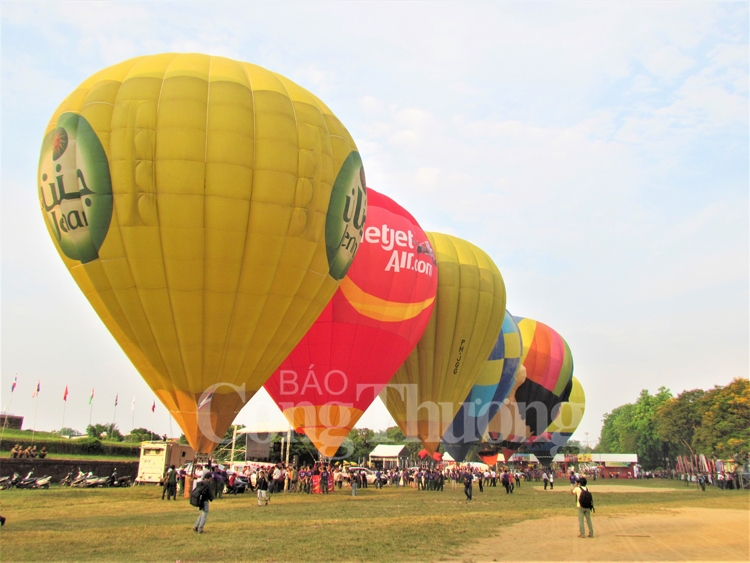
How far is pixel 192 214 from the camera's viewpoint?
43.8ft

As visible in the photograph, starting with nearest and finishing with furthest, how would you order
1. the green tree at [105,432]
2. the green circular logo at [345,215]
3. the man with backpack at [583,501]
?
1. the man with backpack at [583,501]
2. the green circular logo at [345,215]
3. the green tree at [105,432]

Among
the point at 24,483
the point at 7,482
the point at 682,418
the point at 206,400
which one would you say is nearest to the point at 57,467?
the point at 24,483

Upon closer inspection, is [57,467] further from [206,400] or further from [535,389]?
[535,389]

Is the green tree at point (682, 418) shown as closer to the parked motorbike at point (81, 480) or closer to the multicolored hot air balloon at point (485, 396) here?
the multicolored hot air balloon at point (485, 396)

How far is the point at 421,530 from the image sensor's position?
39.8 feet

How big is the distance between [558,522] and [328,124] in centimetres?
1075

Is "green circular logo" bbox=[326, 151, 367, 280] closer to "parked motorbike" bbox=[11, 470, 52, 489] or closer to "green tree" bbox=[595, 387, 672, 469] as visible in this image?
"parked motorbike" bbox=[11, 470, 52, 489]

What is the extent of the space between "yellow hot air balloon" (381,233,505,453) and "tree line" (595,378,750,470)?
25.0 m

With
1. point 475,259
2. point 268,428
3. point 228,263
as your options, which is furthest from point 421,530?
point 268,428

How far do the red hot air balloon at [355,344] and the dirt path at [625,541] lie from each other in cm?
765

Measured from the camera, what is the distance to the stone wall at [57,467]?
24297mm

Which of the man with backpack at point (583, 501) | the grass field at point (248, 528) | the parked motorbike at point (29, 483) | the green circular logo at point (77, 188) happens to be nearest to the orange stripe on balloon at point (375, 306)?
the grass field at point (248, 528)

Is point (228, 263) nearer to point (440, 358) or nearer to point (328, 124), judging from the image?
point (328, 124)

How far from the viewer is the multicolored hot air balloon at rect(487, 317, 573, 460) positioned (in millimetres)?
39406
